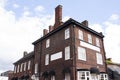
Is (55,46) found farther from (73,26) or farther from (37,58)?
(37,58)

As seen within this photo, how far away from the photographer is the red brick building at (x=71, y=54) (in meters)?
20.3

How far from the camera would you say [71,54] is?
20344mm

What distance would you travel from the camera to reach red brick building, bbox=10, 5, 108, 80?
799 inches

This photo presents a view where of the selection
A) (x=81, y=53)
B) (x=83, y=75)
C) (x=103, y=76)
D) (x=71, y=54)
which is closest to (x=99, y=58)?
(x=103, y=76)

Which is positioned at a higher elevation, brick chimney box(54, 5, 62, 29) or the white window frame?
brick chimney box(54, 5, 62, 29)

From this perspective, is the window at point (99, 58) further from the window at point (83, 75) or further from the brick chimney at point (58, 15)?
the brick chimney at point (58, 15)

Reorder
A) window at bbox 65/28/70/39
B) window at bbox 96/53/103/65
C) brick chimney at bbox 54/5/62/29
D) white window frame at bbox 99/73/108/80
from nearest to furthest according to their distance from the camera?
1. window at bbox 65/28/70/39
2. white window frame at bbox 99/73/108/80
3. window at bbox 96/53/103/65
4. brick chimney at bbox 54/5/62/29

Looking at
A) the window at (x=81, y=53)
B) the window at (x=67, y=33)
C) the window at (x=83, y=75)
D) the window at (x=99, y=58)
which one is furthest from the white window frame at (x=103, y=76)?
the window at (x=67, y=33)

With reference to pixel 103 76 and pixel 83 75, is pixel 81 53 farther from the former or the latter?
pixel 103 76

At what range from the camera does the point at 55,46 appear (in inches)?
947

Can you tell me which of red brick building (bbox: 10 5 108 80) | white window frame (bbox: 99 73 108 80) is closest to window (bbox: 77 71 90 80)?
red brick building (bbox: 10 5 108 80)

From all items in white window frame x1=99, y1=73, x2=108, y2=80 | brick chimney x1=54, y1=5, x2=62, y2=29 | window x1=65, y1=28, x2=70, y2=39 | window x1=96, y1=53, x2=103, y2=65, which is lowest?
white window frame x1=99, y1=73, x2=108, y2=80

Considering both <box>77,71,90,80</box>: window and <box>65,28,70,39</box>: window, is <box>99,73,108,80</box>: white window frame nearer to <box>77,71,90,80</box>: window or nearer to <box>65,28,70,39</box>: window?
<box>77,71,90,80</box>: window

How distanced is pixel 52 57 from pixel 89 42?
6.14 meters
